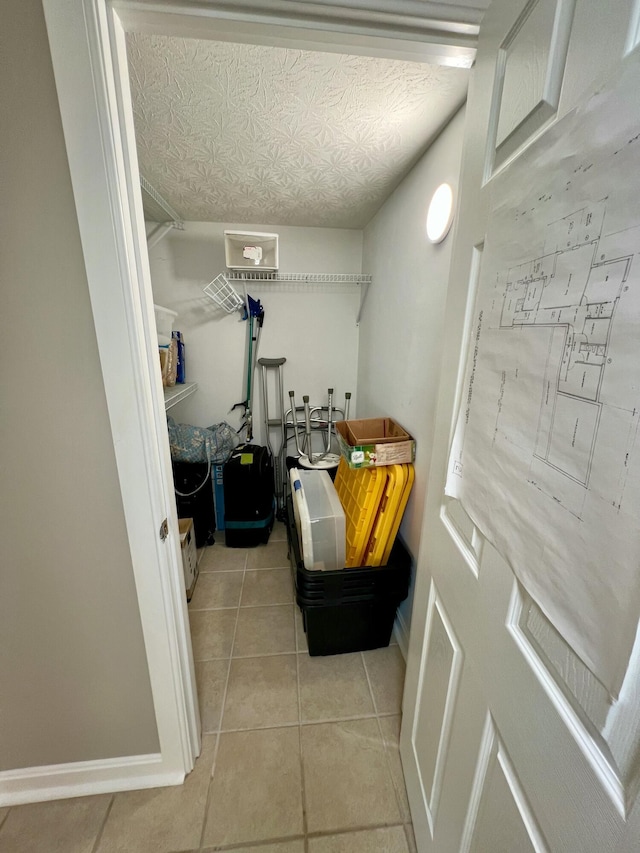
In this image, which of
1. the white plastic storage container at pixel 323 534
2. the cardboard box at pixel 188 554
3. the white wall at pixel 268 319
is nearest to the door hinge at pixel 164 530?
the white plastic storage container at pixel 323 534

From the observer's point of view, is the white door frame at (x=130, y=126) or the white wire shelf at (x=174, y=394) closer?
the white door frame at (x=130, y=126)

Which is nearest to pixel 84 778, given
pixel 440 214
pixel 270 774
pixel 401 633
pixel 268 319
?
pixel 270 774

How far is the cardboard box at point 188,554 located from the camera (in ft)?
5.82

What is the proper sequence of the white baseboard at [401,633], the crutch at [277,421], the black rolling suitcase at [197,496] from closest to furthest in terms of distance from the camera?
the white baseboard at [401,633] → the black rolling suitcase at [197,496] → the crutch at [277,421]

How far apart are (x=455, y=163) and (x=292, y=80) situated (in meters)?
0.58

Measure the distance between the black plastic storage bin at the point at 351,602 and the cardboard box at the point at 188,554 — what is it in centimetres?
70

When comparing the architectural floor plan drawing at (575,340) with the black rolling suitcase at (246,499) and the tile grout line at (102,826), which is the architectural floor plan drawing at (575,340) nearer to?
the tile grout line at (102,826)

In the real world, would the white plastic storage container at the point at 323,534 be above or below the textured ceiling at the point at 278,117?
below

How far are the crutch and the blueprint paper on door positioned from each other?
1.95m

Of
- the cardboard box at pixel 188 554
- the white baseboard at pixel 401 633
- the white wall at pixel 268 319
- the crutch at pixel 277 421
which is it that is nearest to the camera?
the white baseboard at pixel 401 633

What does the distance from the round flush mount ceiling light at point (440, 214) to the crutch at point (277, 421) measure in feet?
4.53

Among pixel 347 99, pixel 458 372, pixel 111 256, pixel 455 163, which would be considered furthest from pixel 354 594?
pixel 347 99

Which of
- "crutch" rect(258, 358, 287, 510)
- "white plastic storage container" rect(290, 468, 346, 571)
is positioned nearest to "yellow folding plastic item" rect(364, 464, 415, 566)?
"white plastic storage container" rect(290, 468, 346, 571)

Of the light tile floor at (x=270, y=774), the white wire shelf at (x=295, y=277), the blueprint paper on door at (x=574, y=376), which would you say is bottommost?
the light tile floor at (x=270, y=774)
